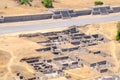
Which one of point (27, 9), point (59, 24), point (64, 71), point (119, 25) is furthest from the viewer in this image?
point (27, 9)

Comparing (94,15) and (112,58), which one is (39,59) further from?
(94,15)

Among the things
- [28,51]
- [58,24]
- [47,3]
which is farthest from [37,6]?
[28,51]

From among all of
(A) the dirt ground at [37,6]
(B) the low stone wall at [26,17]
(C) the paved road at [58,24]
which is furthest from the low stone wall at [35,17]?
(A) the dirt ground at [37,6]

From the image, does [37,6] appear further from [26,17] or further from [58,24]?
[58,24]

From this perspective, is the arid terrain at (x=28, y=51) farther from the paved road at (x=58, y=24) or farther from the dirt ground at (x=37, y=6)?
the dirt ground at (x=37, y=6)

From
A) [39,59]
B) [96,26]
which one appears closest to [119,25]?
[96,26]
